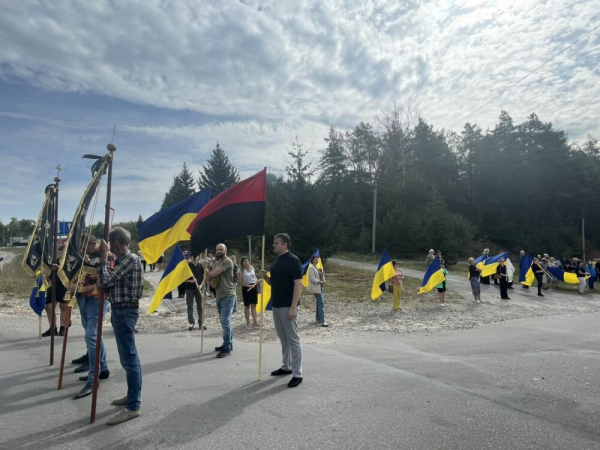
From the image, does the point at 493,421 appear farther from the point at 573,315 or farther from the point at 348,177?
the point at 348,177

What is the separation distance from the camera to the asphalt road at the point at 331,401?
376 cm

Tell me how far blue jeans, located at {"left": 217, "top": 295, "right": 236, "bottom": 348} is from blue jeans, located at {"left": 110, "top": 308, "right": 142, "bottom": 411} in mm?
2661

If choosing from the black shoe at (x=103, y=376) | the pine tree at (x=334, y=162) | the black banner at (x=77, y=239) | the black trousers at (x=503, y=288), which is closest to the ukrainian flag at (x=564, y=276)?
the black trousers at (x=503, y=288)

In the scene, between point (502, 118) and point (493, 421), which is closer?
point (493, 421)

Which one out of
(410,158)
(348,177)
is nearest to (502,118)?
(410,158)

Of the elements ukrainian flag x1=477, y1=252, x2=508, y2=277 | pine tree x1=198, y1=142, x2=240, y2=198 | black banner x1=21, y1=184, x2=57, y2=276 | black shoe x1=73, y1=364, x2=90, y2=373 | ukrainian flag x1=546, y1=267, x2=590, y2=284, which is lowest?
black shoe x1=73, y1=364, x2=90, y2=373

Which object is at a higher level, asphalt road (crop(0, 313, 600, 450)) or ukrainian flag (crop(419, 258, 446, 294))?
ukrainian flag (crop(419, 258, 446, 294))

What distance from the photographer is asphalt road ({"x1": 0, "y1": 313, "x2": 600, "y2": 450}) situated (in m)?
3.76

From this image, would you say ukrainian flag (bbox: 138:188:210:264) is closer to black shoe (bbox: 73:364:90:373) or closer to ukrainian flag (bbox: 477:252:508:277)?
black shoe (bbox: 73:364:90:373)

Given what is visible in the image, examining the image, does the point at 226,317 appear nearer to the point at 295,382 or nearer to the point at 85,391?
the point at 295,382

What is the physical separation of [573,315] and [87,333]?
13733 mm

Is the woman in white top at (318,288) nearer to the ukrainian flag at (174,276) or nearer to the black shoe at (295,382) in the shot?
the ukrainian flag at (174,276)

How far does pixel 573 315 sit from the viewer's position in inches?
493

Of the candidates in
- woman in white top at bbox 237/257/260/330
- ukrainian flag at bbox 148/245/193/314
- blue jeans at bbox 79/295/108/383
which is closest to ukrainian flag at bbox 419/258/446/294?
woman in white top at bbox 237/257/260/330
